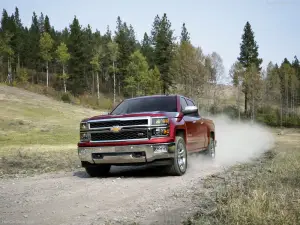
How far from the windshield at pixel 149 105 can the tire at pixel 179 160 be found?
1.02 m

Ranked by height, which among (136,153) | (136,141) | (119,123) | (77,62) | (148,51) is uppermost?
(148,51)

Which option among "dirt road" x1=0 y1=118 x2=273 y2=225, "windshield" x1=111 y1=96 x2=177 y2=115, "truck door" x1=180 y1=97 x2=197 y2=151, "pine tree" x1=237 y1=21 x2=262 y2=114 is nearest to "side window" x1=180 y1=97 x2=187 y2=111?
"truck door" x1=180 y1=97 x2=197 y2=151

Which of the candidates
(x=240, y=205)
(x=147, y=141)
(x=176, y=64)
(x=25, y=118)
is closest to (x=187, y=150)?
(x=147, y=141)

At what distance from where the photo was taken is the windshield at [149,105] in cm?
970

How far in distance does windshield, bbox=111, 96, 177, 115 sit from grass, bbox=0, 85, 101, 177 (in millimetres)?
3343

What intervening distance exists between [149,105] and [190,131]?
1.22 metres

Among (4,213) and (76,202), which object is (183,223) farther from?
(4,213)

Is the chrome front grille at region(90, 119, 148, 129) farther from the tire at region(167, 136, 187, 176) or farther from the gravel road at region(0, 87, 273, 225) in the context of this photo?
the gravel road at region(0, 87, 273, 225)

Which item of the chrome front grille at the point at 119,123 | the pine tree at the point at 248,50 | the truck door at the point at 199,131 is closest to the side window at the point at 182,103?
the truck door at the point at 199,131

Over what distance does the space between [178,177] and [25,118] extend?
98.4 ft

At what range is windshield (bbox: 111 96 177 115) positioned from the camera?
9703 millimetres

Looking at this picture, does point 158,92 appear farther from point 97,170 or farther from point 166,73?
point 97,170

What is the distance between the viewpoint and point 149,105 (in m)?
9.88

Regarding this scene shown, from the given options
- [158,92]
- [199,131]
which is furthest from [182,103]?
[158,92]
